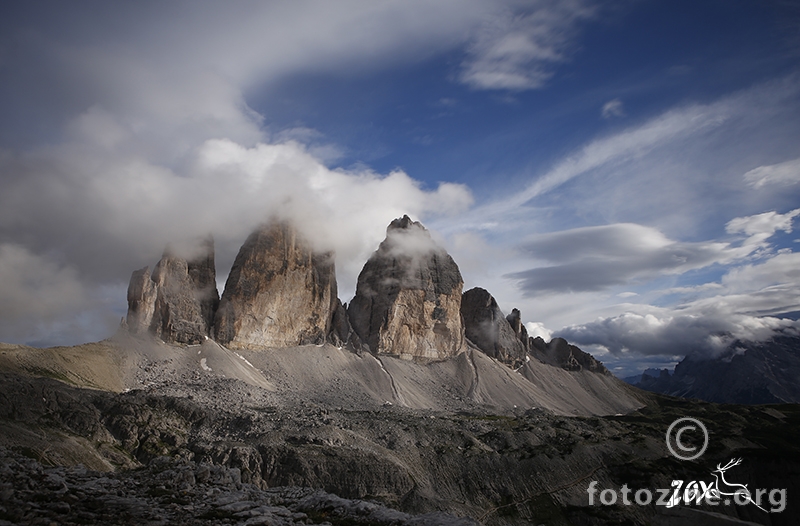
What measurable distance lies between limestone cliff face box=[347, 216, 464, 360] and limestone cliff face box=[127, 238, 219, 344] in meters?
55.8

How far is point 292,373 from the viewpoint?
137m

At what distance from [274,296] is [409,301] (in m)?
51.1

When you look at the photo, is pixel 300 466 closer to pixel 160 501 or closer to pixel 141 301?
pixel 160 501

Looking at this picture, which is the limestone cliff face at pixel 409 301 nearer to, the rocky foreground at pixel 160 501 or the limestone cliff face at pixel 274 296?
the limestone cliff face at pixel 274 296

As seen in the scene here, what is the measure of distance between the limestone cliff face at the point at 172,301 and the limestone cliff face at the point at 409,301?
183 ft

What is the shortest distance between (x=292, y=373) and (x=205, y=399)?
4196cm

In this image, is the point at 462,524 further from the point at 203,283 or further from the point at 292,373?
the point at 203,283

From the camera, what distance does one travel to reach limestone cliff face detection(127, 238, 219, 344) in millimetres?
129625

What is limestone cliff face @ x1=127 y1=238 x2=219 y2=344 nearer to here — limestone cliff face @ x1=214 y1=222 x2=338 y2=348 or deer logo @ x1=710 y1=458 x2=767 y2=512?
limestone cliff face @ x1=214 y1=222 x2=338 y2=348

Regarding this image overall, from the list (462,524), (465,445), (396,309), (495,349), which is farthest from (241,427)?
(495,349)

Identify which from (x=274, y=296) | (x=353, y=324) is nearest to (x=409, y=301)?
(x=353, y=324)


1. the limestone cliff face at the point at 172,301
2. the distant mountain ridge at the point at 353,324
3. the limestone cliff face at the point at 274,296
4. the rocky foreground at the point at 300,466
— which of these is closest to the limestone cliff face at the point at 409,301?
the distant mountain ridge at the point at 353,324

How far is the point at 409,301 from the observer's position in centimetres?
17938

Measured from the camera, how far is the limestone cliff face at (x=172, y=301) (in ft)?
425
